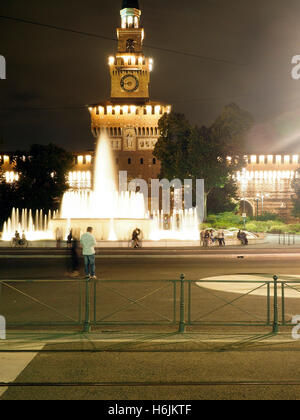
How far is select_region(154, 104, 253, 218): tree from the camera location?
4669 centimetres

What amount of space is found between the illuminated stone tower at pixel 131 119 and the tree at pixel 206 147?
99.7 feet

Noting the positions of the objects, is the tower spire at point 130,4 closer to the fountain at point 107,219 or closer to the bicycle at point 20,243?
the fountain at point 107,219

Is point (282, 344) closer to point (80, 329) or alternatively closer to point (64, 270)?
point (80, 329)

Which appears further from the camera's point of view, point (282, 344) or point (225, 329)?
point (225, 329)

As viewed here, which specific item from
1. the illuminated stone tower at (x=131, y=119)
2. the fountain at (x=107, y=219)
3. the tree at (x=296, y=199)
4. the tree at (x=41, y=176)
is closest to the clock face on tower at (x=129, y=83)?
the illuminated stone tower at (x=131, y=119)

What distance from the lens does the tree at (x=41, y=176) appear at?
55531mm

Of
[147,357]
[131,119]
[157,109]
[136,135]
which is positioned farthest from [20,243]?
[157,109]

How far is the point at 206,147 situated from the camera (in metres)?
46.6

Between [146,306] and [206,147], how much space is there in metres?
39.6

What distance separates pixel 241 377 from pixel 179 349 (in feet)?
4.09

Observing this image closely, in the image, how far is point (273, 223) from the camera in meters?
51.9

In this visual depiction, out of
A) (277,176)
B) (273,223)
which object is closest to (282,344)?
(273,223)

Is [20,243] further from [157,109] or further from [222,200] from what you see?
[157,109]

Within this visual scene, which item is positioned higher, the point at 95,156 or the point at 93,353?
the point at 95,156
